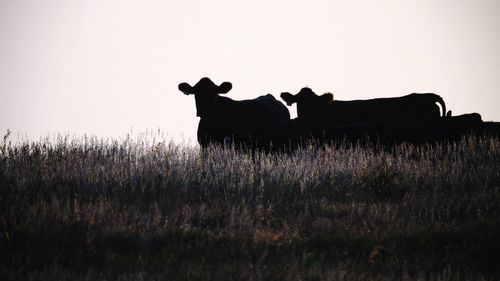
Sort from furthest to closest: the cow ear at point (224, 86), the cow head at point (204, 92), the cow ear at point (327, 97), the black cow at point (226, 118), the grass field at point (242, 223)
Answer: the cow ear at point (327, 97)
the cow ear at point (224, 86)
the cow head at point (204, 92)
the black cow at point (226, 118)
the grass field at point (242, 223)

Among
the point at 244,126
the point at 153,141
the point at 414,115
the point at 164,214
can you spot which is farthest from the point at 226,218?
the point at 414,115

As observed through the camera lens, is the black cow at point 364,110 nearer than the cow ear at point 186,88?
No

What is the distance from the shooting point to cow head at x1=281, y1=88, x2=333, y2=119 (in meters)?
19.8

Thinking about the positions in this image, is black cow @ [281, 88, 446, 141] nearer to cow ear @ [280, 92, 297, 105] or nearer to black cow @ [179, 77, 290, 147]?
cow ear @ [280, 92, 297, 105]

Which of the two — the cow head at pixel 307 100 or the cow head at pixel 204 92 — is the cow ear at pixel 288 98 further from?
the cow head at pixel 204 92

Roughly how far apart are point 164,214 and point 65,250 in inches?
70.7

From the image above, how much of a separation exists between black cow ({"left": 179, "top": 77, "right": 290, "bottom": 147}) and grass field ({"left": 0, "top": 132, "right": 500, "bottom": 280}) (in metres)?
7.12

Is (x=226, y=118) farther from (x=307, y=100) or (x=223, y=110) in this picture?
(x=307, y=100)

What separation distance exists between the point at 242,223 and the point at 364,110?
15.0 meters

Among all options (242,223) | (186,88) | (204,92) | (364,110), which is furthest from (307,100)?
(242,223)

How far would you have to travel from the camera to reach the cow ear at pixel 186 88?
1922 centimetres

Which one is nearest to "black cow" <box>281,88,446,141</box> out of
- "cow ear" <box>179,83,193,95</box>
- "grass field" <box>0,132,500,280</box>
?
"cow ear" <box>179,83,193,95</box>

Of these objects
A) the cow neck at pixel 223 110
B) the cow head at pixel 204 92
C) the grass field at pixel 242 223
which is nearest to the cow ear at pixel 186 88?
the cow head at pixel 204 92

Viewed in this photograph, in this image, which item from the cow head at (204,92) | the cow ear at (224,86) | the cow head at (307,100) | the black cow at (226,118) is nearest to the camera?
the black cow at (226,118)
